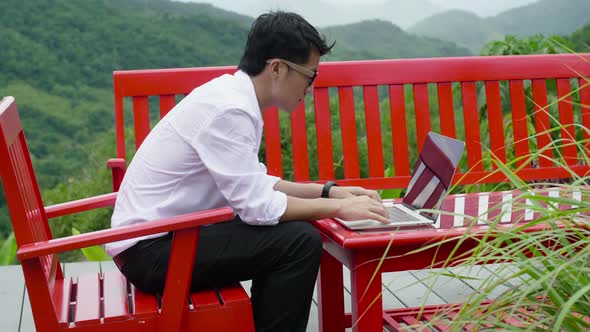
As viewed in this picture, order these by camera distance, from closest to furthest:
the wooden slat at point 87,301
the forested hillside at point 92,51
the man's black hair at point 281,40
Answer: the wooden slat at point 87,301 → the man's black hair at point 281,40 → the forested hillside at point 92,51

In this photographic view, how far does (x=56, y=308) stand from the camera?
2277 mm

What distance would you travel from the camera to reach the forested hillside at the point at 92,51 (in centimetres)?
1579

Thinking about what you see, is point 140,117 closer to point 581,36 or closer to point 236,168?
point 236,168

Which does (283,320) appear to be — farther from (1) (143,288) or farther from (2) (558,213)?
(2) (558,213)

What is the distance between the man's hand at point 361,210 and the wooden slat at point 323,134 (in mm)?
1508

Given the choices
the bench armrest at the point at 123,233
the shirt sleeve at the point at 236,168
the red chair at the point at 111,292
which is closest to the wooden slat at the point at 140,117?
the red chair at the point at 111,292

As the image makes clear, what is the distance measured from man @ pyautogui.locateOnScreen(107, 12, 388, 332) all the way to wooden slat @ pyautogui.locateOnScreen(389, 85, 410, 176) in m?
1.60

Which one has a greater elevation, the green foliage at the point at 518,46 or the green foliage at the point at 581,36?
the green foliage at the point at 581,36

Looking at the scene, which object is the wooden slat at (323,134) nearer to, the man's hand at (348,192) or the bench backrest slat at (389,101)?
the bench backrest slat at (389,101)

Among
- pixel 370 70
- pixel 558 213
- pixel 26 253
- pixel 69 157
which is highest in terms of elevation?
pixel 370 70

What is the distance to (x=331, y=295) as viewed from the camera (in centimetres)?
304

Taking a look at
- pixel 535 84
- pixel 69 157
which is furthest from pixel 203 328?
pixel 69 157

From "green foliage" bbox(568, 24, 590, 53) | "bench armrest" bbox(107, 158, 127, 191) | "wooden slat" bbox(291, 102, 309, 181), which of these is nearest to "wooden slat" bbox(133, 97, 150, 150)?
"bench armrest" bbox(107, 158, 127, 191)

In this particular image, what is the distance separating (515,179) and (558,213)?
0.15 metres
